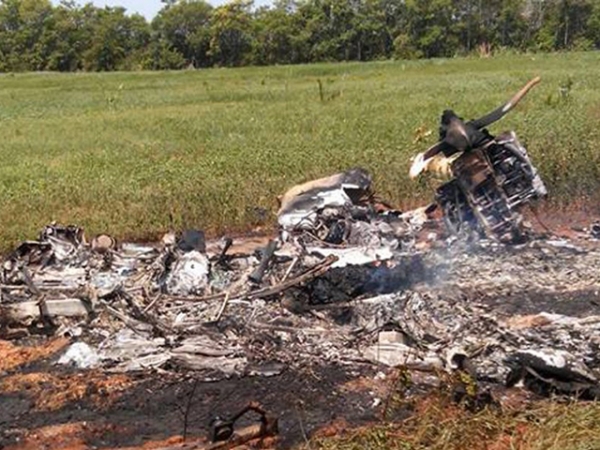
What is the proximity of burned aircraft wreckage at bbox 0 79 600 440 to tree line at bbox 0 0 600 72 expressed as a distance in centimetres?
5778

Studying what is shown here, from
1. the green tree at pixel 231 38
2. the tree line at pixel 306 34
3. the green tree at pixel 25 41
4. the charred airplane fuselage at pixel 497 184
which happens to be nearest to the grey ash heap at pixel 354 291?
the charred airplane fuselage at pixel 497 184

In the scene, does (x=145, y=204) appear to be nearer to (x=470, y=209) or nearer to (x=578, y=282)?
(x=470, y=209)

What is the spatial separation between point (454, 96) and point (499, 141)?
16.2 meters

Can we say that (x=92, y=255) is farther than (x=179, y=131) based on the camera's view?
No

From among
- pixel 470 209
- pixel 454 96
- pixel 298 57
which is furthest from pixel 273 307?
pixel 298 57

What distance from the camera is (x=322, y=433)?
5.20 m

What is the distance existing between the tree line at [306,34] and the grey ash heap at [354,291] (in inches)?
2273

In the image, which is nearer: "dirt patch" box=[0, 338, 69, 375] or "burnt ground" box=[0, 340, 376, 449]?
"burnt ground" box=[0, 340, 376, 449]

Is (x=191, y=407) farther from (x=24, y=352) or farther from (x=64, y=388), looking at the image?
(x=24, y=352)

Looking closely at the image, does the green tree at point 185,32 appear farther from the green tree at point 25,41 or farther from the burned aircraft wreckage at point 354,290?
the burned aircraft wreckage at point 354,290

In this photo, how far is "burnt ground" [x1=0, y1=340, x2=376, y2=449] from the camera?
17.6ft

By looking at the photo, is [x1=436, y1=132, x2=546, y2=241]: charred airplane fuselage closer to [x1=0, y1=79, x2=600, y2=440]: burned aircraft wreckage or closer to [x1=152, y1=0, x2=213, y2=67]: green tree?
[x1=0, y1=79, x2=600, y2=440]: burned aircraft wreckage

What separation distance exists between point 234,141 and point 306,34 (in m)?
52.3

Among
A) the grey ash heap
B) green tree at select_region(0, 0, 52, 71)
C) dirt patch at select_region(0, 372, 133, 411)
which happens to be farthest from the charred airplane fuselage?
green tree at select_region(0, 0, 52, 71)
